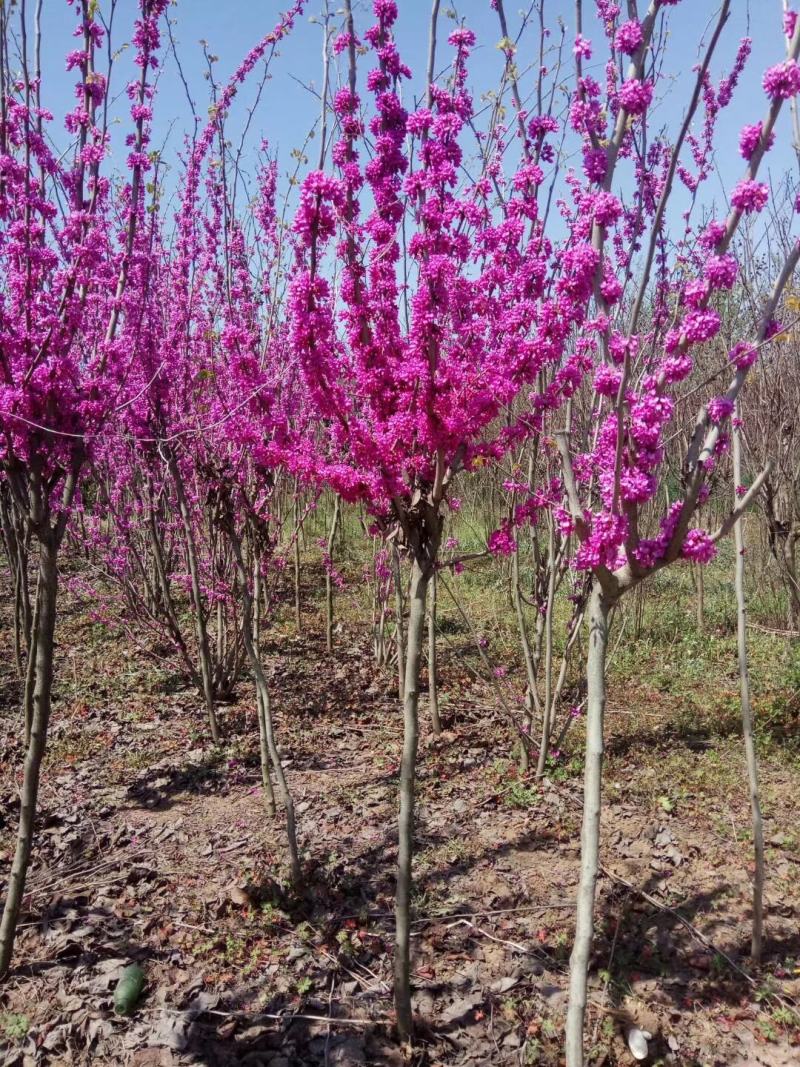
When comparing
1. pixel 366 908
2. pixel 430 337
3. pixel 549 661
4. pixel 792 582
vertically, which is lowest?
pixel 366 908

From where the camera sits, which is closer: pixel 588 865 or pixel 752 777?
pixel 588 865

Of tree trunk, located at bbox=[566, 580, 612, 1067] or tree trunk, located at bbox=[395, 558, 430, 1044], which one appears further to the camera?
tree trunk, located at bbox=[395, 558, 430, 1044]

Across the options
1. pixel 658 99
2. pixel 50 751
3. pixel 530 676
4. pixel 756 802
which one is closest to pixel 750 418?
pixel 530 676

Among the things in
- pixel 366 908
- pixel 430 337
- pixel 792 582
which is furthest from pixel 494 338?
pixel 792 582

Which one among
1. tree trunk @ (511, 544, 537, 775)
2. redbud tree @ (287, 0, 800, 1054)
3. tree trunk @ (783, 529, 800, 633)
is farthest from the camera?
tree trunk @ (783, 529, 800, 633)

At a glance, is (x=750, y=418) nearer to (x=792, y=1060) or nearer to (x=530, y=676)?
(x=530, y=676)

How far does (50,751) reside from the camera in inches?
203

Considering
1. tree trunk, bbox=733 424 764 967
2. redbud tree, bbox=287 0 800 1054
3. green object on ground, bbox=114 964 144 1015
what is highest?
redbud tree, bbox=287 0 800 1054

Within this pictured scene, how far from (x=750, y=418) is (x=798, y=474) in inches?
32.5

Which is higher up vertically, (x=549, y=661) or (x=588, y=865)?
(x=549, y=661)

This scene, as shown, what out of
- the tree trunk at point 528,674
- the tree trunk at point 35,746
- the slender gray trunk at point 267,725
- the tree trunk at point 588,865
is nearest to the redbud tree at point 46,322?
the tree trunk at point 35,746

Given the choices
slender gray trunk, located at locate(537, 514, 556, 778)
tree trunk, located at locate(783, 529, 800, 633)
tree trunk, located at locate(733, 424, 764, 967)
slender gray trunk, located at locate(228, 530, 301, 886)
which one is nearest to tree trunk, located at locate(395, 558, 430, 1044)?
slender gray trunk, located at locate(228, 530, 301, 886)

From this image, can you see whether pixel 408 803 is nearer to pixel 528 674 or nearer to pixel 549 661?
pixel 549 661

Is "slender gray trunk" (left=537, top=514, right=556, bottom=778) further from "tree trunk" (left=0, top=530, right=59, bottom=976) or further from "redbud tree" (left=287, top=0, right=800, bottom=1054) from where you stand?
"tree trunk" (left=0, top=530, right=59, bottom=976)
